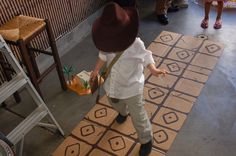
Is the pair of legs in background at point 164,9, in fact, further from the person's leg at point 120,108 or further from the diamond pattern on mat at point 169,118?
the person's leg at point 120,108

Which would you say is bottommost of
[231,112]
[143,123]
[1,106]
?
[231,112]

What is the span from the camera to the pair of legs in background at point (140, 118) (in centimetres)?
162

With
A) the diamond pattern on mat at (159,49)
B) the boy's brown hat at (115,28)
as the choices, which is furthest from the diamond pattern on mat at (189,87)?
the boy's brown hat at (115,28)

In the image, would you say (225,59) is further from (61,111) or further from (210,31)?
(61,111)

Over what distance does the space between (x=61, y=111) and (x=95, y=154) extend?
49 centimetres

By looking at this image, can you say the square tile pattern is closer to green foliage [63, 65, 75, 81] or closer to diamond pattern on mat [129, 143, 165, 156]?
diamond pattern on mat [129, 143, 165, 156]

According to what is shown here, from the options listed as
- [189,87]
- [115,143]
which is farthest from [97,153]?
[189,87]

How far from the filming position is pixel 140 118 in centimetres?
165

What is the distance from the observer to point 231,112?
2057mm

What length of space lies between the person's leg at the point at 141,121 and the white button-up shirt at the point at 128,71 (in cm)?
5

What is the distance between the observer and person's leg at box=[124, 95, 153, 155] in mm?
1619

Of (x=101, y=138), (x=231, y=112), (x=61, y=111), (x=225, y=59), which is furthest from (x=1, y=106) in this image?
(x=225, y=59)

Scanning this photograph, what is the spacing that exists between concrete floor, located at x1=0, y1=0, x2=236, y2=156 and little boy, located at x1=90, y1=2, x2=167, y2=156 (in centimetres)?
36

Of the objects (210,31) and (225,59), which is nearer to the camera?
(225,59)
